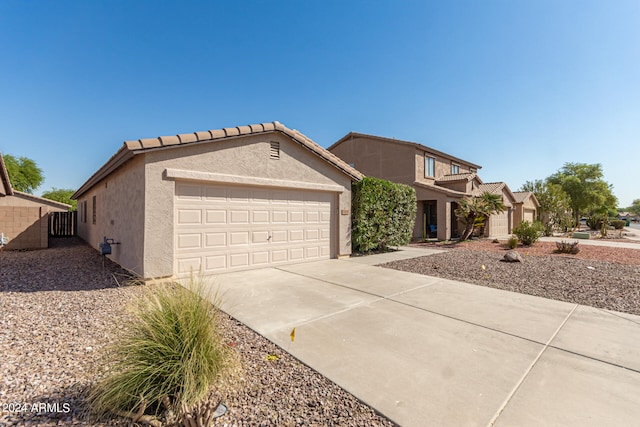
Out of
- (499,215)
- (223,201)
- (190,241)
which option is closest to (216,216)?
(223,201)

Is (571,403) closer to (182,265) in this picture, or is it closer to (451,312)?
(451,312)

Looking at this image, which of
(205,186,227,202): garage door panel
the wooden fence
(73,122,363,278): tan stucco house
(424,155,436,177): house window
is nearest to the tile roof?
(424,155,436,177): house window

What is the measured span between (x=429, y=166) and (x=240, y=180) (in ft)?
56.1

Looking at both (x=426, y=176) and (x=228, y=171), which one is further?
(x=426, y=176)

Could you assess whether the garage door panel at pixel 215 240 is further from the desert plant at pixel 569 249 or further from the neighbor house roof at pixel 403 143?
the neighbor house roof at pixel 403 143

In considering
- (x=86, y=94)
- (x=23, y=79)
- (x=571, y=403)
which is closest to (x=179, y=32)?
(x=86, y=94)

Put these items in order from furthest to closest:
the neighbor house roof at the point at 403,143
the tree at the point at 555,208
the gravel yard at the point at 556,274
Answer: the tree at the point at 555,208 → the neighbor house roof at the point at 403,143 → the gravel yard at the point at 556,274

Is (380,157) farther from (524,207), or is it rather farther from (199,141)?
(199,141)

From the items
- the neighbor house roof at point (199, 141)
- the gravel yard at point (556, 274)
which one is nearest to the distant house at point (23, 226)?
the neighbor house roof at point (199, 141)

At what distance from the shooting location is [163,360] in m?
2.28

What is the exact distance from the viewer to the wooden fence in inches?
694

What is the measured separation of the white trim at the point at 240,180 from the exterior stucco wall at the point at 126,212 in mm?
780

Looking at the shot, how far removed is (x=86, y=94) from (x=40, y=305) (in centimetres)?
1155

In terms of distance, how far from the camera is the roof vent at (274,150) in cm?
849
